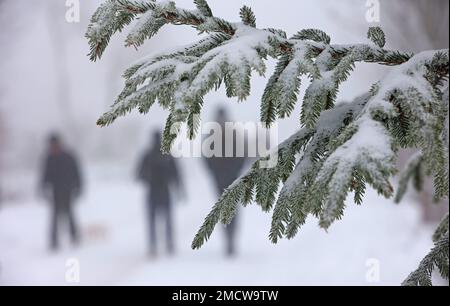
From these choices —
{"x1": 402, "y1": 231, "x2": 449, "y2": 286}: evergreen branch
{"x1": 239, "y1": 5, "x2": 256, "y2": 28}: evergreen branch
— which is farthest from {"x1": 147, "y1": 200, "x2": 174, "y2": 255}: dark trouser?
{"x1": 239, "y1": 5, "x2": 256, "y2": 28}: evergreen branch

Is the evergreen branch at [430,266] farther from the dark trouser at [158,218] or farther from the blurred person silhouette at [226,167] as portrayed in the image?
the dark trouser at [158,218]

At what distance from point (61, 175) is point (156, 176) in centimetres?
185

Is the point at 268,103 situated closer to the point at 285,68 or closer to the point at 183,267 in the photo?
the point at 285,68

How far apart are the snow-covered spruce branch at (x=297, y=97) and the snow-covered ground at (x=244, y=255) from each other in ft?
16.9

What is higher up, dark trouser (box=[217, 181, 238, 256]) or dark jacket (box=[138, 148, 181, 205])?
dark jacket (box=[138, 148, 181, 205])

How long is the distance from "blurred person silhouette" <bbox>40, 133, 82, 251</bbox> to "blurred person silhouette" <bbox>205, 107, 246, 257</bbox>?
2.45 metres

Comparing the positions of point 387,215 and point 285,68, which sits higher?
point 285,68

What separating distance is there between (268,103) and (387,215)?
11.2m

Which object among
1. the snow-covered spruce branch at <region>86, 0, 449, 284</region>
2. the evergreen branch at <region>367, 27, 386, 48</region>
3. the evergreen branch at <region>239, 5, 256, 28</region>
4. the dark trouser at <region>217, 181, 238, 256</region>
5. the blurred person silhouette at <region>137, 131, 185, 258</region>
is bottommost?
the dark trouser at <region>217, 181, 238, 256</region>

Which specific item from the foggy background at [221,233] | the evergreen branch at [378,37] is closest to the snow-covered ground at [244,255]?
the foggy background at [221,233]

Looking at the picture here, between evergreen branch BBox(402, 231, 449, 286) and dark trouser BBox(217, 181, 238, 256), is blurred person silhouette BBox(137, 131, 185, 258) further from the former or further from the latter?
evergreen branch BBox(402, 231, 449, 286)

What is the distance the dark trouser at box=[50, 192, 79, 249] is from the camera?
9773 millimetres
